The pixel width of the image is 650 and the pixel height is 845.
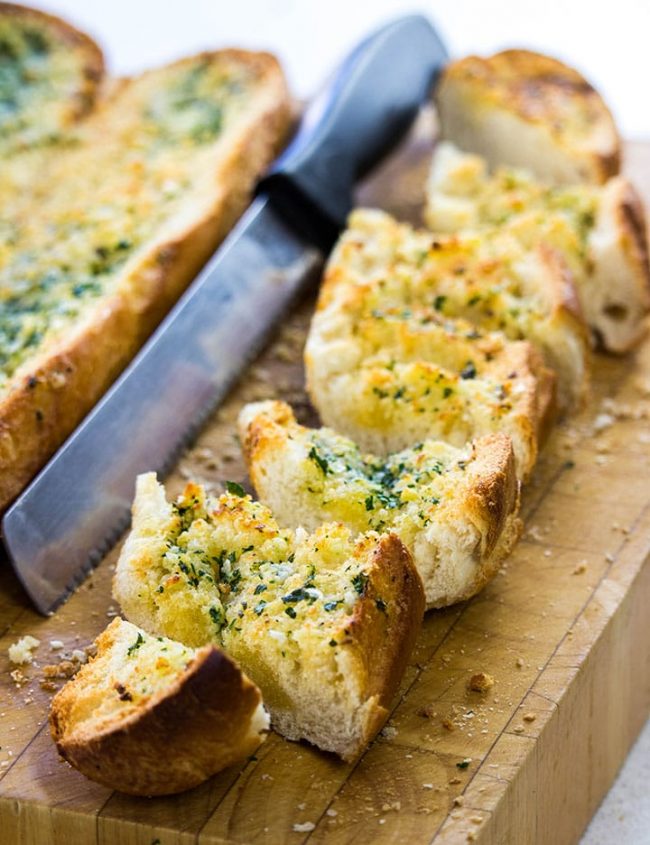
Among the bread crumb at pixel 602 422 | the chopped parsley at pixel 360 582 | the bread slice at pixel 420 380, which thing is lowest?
the bread crumb at pixel 602 422

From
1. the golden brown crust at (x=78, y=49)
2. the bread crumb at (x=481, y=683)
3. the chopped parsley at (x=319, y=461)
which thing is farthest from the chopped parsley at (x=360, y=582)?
the golden brown crust at (x=78, y=49)

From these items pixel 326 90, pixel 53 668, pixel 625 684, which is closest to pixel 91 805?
pixel 53 668

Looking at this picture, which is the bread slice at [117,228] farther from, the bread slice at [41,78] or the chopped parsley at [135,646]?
the chopped parsley at [135,646]

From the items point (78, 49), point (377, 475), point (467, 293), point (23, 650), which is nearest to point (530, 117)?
point (467, 293)

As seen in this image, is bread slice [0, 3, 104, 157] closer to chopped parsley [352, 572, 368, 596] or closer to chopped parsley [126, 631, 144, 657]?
chopped parsley [126, 631, 144, 657]

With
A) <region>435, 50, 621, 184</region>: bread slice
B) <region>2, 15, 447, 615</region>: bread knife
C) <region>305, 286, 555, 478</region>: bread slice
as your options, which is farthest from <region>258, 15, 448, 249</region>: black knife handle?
<region>305, 286, 555, 478</region>: bread slice

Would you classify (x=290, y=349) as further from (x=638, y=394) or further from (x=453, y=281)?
(x=638, y=394)

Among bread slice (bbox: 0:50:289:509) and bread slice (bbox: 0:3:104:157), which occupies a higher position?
bread slice (bbox: 0:3:104:157)
